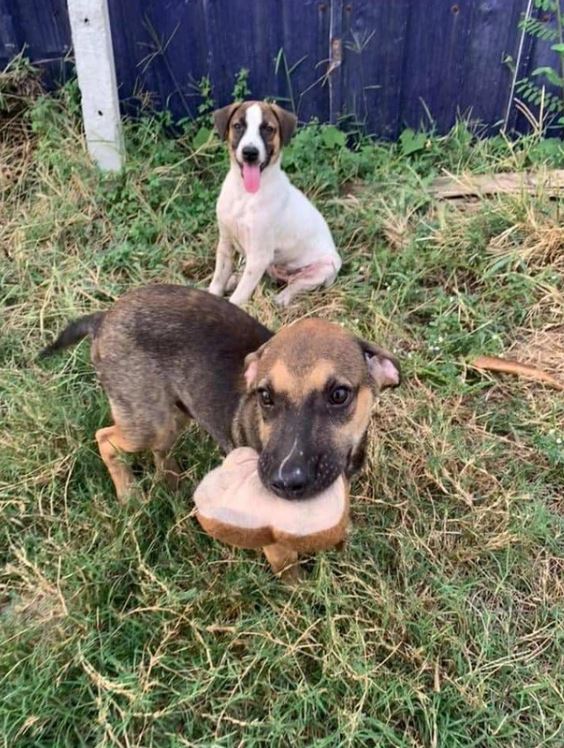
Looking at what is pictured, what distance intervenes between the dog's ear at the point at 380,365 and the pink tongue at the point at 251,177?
7.10 feet

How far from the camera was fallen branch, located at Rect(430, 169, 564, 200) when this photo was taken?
555 centimetres

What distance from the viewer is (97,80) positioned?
563 centimetres

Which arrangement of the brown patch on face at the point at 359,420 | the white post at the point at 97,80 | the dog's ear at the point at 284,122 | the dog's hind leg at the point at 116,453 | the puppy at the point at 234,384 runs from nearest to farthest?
the puppy at the point at 234,384, the brown patch on face at the point at 359,420, the dog's hind leg at the point at 116,453, the dog's ear at the point at 284,122, the white post at the point at 97,80

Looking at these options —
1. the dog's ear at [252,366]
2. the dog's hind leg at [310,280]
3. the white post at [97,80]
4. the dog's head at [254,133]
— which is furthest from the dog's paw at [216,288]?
the dog's ear at [252,366]

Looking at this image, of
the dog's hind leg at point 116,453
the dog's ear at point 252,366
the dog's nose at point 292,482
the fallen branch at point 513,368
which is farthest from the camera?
the fallen branch at point 513,368

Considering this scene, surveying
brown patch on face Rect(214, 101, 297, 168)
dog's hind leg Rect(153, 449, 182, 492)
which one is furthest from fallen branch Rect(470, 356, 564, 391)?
brown patch on face Rect(214, 101, 297, 168)

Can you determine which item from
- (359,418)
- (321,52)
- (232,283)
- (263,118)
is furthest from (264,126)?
(359,418)

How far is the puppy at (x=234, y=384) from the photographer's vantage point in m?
2.98

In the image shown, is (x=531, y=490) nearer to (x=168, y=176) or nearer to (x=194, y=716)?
(x=194, y=716)

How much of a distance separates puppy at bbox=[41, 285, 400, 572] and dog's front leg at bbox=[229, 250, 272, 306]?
1331mm

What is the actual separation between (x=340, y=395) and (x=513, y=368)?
1.86 m

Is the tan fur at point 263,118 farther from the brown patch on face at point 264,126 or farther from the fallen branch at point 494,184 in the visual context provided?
the fallen branch at point 494,184

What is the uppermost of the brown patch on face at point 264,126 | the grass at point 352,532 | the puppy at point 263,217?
the brown patch on face at point 264,126

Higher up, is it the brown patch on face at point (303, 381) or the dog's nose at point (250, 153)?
the dog's nose at point (250, 153)
